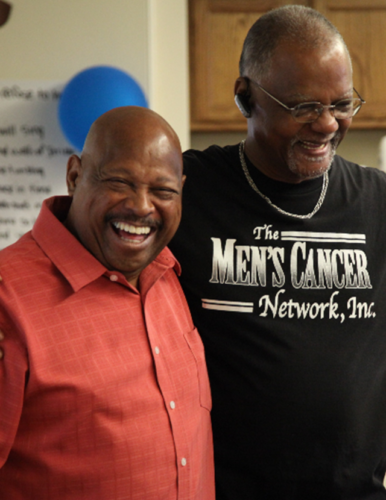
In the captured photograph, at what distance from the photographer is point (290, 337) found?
1260 mm

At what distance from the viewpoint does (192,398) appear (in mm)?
1084

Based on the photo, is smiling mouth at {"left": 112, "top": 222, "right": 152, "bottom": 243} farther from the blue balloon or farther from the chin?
the blue balloon

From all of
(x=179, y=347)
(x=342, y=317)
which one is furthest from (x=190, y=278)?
(x=342, y=317)

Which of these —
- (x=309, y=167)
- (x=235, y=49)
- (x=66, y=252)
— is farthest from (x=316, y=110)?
(x=235, y=49)

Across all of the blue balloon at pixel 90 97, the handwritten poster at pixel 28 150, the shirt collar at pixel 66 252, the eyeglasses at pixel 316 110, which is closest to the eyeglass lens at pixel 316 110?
the eyeglasses at pixel 316 110

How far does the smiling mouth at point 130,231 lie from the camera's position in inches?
39.2

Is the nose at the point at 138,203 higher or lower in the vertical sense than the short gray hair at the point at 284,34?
lower

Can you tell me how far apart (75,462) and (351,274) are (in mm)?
767

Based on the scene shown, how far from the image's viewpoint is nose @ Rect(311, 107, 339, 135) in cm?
121

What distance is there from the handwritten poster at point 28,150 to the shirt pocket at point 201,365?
1412mm

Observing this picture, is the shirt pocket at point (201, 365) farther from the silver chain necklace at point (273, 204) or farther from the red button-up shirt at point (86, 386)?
the silver chain necklace at point (273, 204)

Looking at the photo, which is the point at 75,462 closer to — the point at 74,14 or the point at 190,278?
the point at 190,278

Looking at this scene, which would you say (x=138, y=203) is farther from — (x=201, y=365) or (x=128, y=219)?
(x=201, y=365)

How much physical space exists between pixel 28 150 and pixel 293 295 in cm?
157
